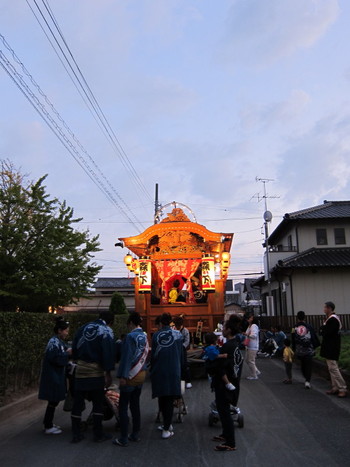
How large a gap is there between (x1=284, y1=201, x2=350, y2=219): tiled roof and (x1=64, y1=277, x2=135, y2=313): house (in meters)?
19.3

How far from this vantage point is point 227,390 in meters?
5.21

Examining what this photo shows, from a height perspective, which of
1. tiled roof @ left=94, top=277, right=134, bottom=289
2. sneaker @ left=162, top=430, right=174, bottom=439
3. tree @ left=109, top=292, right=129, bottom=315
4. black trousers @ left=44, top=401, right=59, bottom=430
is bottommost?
sneaker @ left=162, top=430, right=174, bottom=439

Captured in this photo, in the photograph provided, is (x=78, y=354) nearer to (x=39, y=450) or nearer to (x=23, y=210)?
(x=39, y=450)

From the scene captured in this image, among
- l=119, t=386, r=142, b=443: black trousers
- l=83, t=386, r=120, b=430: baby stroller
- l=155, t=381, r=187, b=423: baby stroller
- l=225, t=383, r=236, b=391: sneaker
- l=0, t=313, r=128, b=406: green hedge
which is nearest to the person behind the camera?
l=225, t=383, r=236, b=391: sneaker

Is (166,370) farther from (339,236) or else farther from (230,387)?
(339,236)

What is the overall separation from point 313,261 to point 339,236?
3.64m

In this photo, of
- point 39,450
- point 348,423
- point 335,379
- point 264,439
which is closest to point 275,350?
point 335,379

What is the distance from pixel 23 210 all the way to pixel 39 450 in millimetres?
11797

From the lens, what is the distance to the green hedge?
7344 millimetres

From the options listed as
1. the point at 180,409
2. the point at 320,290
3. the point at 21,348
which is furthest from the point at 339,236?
the point at 21,348

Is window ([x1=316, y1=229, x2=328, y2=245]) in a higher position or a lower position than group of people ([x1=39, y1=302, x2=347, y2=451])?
higher

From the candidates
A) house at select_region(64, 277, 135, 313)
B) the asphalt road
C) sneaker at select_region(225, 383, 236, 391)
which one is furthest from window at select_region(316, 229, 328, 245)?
sneaker at select_region(225, 383, 236, 391)

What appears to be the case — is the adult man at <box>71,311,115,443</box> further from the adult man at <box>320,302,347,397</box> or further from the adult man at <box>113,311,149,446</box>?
the adult man at <box>320,302,347,397</box>

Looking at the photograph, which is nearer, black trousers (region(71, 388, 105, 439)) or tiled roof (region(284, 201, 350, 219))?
black trousers (region(71, 388, 105, 439))
